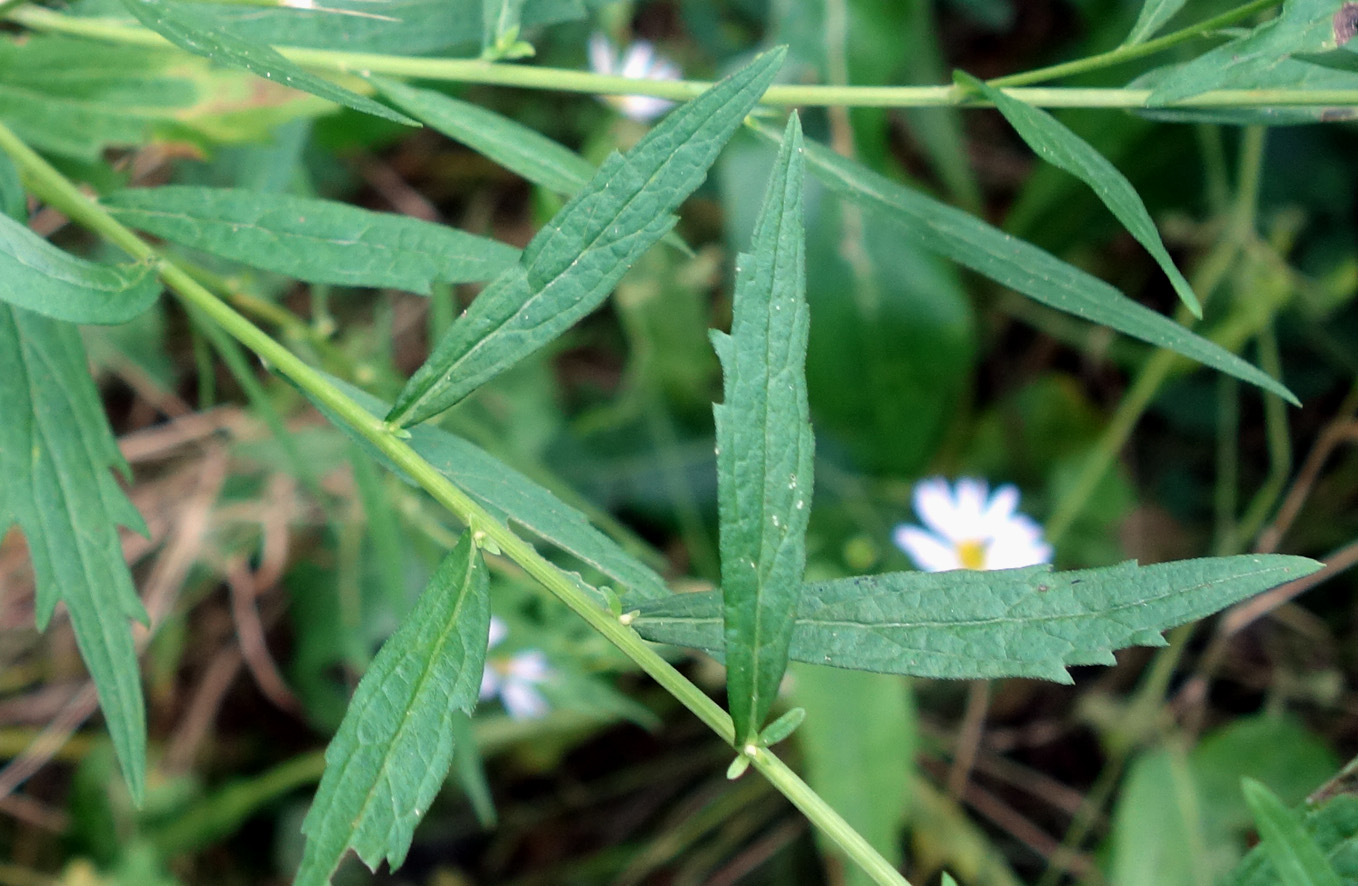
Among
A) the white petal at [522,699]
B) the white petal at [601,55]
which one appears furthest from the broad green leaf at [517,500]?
the white petal at [601,55]

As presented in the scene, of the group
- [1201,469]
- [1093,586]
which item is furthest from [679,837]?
[1093,586]

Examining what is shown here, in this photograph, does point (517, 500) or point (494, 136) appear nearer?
point (517, 500)

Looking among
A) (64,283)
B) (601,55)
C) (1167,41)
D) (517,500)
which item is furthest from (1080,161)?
(601,55)

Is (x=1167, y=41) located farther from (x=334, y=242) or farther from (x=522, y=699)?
(x=522, y=699)

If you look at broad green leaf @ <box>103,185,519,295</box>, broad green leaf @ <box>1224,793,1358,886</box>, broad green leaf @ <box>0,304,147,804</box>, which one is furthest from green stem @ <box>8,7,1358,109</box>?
broad green leaf @ <box>1224,793,1358,886</box>

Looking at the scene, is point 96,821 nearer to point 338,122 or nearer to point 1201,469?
point 338,122

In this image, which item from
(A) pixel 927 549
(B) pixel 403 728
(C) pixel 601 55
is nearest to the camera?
(B) pixel 403 728

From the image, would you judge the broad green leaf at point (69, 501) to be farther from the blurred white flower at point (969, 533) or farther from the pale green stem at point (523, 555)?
the blurred white flower at point (969, 533)

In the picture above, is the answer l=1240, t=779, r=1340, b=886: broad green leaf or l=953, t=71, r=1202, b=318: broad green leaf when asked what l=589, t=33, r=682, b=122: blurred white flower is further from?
l=1240, t=779, r=1340, b=886: broad green leaf
